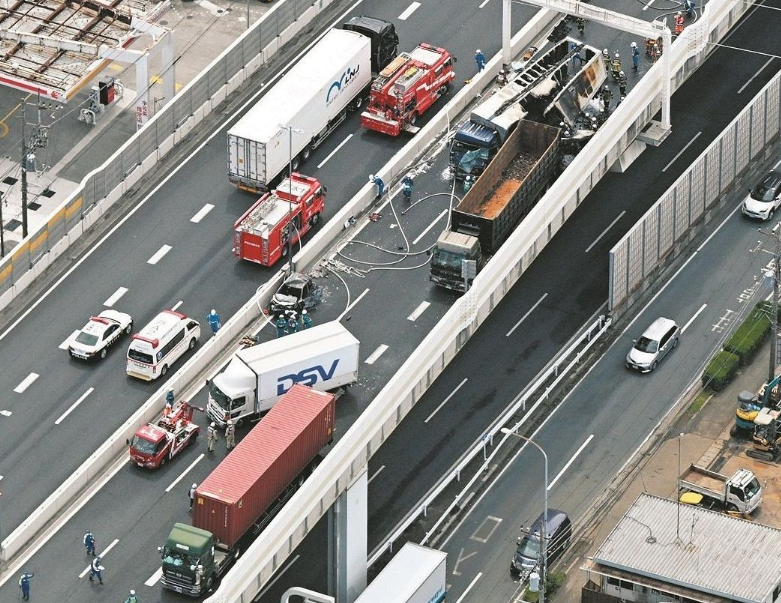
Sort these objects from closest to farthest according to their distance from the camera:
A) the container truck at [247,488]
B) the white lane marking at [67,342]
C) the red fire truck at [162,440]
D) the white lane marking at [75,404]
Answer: the container truck at [247,488], the red fire truck at [162,440], the white lane marking at [75,404], the white lane marking at [67,342]

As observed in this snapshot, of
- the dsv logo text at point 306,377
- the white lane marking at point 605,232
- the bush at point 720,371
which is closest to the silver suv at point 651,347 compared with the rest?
the bush at point 720,371

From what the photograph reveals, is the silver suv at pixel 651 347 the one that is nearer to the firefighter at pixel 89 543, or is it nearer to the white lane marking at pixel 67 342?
the white lane marking at pixel 67 342

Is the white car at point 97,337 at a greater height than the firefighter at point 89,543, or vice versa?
the white car at point 97,337

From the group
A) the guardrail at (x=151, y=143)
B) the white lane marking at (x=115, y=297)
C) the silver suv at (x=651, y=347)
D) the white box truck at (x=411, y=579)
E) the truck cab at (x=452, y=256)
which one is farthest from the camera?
the silver suv at (x=651, y=347)

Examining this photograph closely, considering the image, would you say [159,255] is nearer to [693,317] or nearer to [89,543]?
[89,543]

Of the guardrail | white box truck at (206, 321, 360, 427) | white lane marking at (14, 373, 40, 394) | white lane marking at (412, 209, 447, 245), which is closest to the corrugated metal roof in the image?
white box truck at (206, 321, 360, 427)

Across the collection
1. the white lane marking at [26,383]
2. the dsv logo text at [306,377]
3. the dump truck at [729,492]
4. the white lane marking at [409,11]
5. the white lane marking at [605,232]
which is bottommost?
the dump truck at [729,492]
